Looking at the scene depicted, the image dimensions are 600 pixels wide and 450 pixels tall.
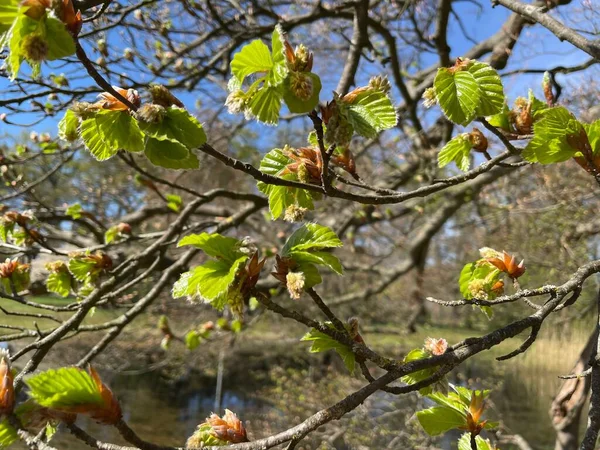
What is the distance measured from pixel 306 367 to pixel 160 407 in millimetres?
3207

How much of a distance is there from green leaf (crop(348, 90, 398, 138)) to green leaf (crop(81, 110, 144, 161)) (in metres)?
0.36

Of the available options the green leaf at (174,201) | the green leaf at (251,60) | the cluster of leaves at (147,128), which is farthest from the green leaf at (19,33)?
the green leaf at (174,201)

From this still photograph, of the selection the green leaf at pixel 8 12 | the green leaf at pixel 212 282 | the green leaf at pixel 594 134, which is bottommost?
the green leaf at pixel 212 282

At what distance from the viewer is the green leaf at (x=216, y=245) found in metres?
0.79

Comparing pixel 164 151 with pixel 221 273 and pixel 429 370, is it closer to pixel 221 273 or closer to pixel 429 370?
pixel 221 273

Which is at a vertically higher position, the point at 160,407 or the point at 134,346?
the point at 134,346

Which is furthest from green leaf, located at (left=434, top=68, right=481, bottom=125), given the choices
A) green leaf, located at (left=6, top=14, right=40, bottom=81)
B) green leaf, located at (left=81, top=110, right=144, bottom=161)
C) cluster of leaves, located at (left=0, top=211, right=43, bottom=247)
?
cluster of leaves, located at (left=0, top=211, right=43, bottom=247)

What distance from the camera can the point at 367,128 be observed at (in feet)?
2.42

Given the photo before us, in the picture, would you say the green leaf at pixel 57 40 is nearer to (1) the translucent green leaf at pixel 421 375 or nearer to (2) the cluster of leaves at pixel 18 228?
(1) the translucent green leaf at pixel 421 375

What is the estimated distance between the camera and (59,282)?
1.76m

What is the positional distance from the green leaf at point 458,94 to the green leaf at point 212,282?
46 cm

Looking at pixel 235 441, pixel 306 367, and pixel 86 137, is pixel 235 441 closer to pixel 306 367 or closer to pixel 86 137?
pixel 86 137

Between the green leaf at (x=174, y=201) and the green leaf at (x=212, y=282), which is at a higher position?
the green leaf at (x=174, y=201)

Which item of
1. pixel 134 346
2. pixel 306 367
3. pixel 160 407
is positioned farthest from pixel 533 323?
pixel 160 407
